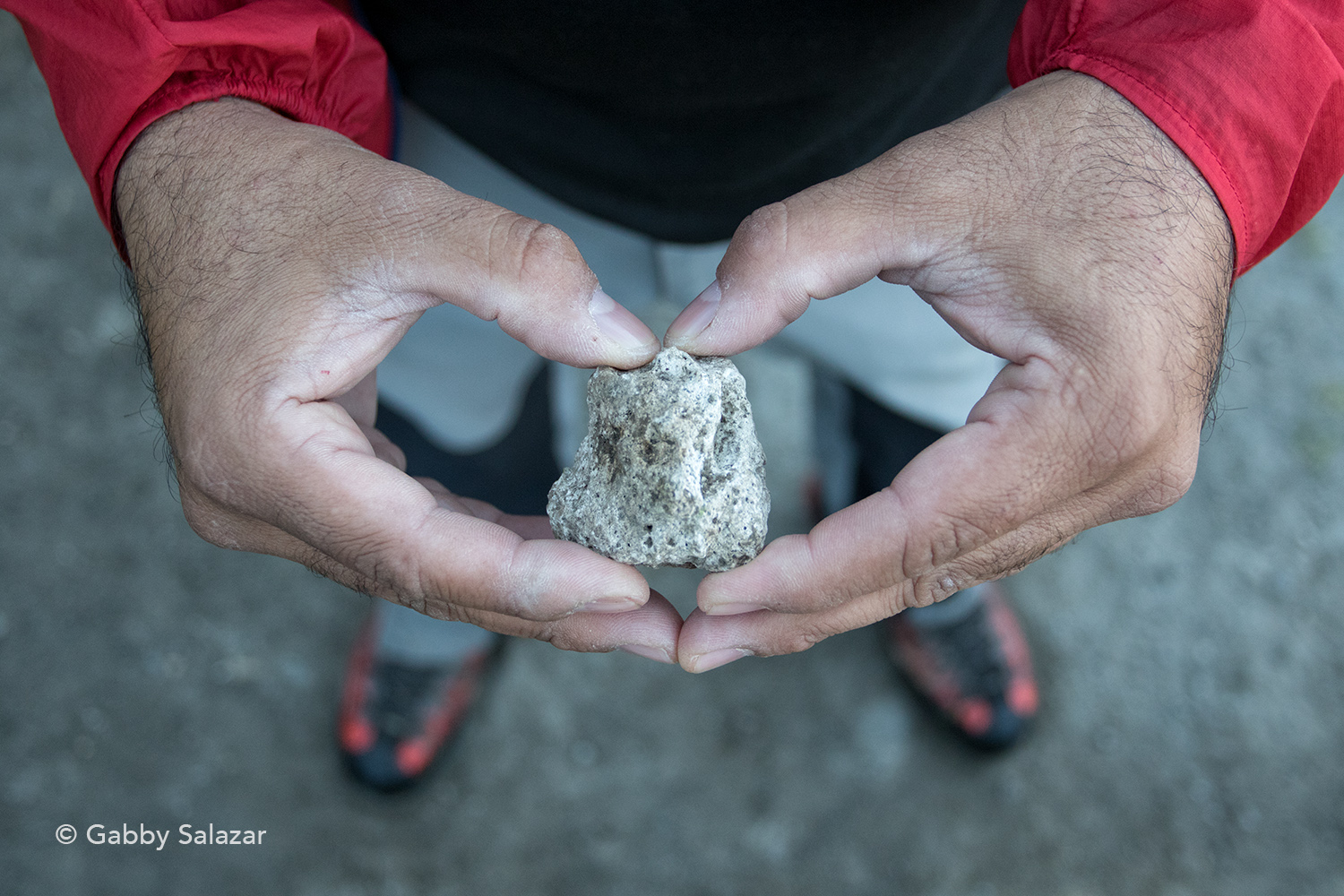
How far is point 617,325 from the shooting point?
5.09 feet

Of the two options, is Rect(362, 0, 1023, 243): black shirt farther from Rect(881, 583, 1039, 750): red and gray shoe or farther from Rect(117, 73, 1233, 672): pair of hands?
Rect(881, 583, 1039, 750): red and gray shoe

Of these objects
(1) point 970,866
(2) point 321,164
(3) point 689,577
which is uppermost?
(2) point 321,164

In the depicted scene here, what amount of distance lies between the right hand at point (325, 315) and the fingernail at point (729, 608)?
14 cm

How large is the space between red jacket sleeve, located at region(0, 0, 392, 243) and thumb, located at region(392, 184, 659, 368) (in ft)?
1.33

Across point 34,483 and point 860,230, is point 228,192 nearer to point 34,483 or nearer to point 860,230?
point 860,230

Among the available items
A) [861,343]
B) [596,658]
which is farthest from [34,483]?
[861,343]

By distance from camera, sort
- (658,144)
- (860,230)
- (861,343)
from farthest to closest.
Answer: (861,343)
(658,144)
(860,230)

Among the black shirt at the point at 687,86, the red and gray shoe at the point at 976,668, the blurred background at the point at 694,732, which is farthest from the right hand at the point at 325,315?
the red and gray shoe at the point at 976,668

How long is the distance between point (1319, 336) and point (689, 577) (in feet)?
9.55

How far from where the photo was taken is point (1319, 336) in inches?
146

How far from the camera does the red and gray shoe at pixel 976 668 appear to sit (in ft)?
9.86

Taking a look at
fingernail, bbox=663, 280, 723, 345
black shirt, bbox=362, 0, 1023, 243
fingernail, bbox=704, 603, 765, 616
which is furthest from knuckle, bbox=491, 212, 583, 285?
fingernail, bbox=704, 603, 765, 616

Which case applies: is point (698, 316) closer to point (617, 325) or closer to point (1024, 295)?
point (617, 325)

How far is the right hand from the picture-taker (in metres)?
1.45
